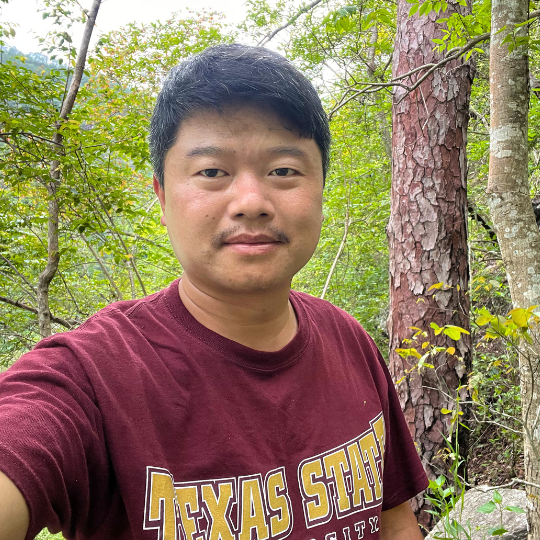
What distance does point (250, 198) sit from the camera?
0.98m

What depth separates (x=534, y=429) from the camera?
175 cm

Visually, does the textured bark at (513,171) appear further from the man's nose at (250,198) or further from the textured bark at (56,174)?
the textured bark at (56,174)

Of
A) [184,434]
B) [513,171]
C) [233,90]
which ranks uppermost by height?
[513,171]

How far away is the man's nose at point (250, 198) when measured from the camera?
98 cm

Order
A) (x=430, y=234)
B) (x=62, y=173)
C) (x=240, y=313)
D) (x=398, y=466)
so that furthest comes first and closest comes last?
(x=62, y=173), (x=430, y=234), (x=398, y=466), (x=240, y=313)

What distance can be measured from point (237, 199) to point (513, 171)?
1.49 meters

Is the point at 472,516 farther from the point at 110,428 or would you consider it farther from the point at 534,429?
the point at 110,428

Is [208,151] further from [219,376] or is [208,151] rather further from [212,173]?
[219,376]

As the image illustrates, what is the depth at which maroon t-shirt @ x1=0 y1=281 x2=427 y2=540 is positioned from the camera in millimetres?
741

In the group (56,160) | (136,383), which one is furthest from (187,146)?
(56,160)

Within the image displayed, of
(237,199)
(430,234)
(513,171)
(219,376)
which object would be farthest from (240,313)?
(430,234)

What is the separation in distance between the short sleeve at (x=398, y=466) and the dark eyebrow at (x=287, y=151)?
2.67 ft

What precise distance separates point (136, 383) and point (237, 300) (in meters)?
0.31

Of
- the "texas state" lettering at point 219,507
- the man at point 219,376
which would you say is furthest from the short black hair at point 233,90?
the "texas state" lettering at point 219,507
